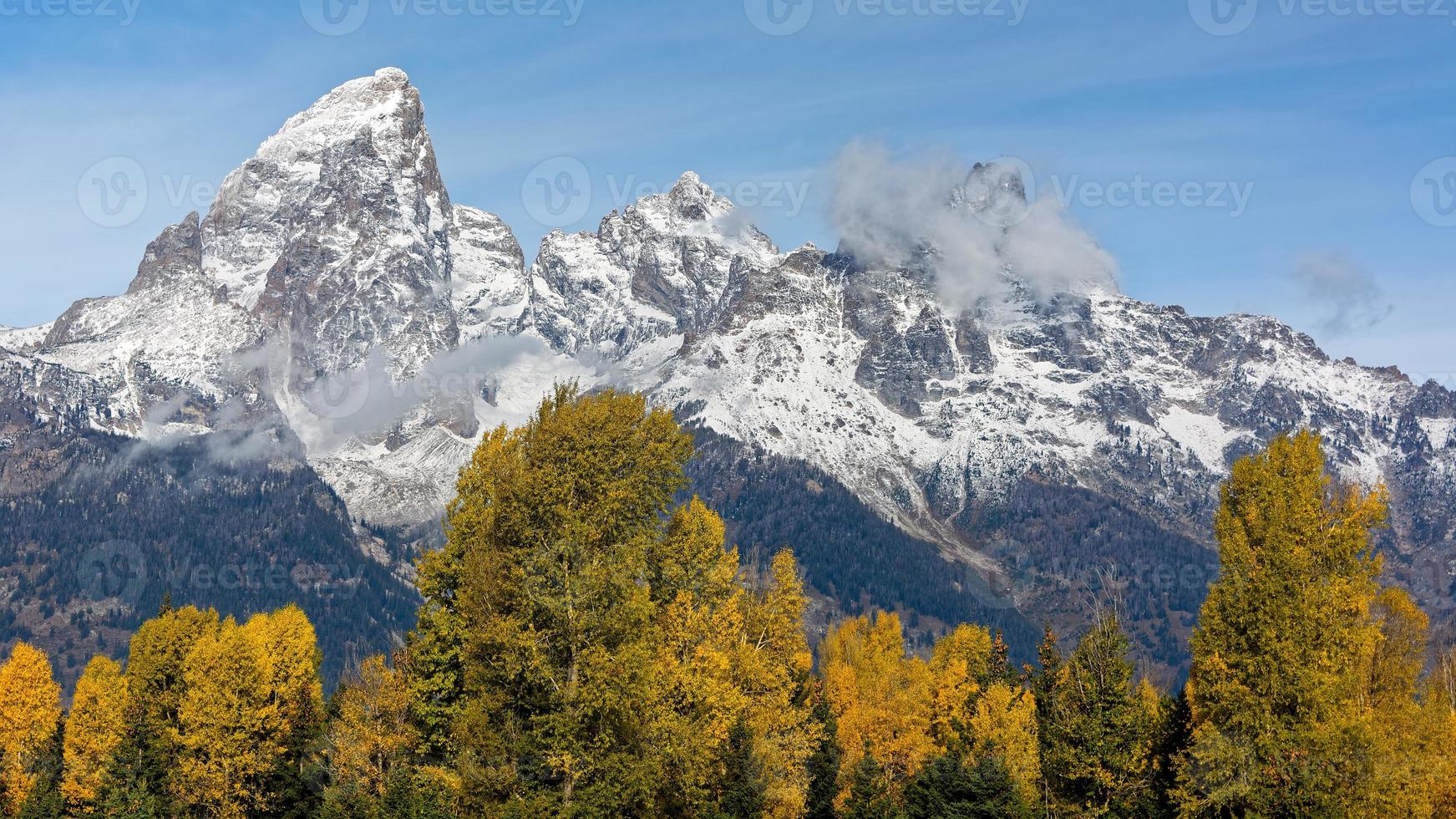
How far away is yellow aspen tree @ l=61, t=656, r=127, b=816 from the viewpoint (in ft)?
298

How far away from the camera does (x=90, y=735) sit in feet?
302

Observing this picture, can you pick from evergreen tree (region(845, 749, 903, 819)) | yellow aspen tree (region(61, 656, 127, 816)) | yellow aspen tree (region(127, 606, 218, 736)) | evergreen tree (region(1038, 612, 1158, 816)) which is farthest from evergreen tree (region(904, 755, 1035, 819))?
yellow aspen tree (region(61, 656, 127, 816))

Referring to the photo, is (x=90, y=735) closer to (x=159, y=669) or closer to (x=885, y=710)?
(x=159, y=669)

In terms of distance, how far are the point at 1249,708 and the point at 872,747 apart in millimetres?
38335

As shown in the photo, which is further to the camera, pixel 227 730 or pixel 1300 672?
pixel 227 730

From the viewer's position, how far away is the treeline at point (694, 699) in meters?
52.7

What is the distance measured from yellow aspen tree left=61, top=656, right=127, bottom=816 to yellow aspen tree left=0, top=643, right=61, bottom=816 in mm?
2565

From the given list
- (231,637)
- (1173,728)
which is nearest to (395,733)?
(231,637)

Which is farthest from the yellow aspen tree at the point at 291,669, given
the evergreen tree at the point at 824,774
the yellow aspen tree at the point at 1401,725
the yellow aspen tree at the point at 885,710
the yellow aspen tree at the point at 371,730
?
the yellow aspen tree at the point at 1401,725

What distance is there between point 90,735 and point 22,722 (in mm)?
6181

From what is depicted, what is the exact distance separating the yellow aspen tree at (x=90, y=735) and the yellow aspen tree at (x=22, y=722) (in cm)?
257

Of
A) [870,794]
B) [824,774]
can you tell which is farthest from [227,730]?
[870,794]

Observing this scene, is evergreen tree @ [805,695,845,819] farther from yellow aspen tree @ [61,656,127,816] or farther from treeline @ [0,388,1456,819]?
yellow aspen tree @ [61,656,127,816]

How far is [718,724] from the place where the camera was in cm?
6159
